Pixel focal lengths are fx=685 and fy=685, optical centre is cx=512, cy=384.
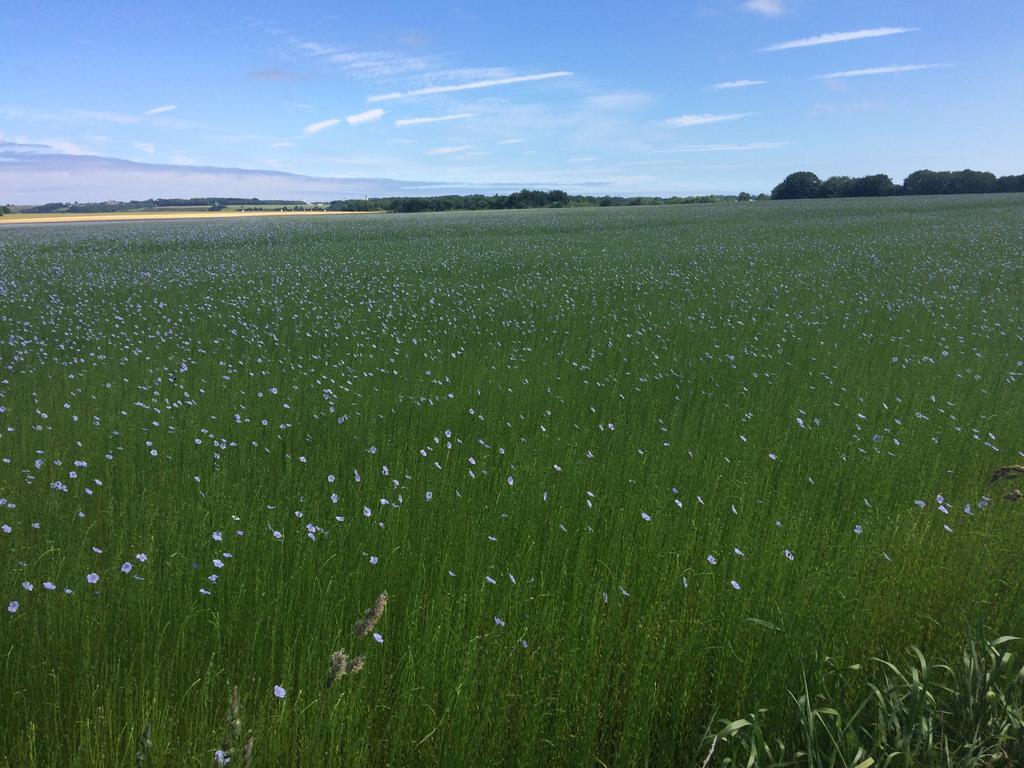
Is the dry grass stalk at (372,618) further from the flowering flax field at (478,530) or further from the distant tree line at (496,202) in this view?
the distant tree line at (496,202)

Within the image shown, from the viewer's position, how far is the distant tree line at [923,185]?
93062mm

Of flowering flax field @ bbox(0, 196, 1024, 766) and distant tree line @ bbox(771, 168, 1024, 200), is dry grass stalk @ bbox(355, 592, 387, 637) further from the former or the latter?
distant tree line @ bbox(771, 168, 1024, 200)

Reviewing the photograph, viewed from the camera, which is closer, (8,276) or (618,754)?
(618,754)

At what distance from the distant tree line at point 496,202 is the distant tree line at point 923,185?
13.5 metres

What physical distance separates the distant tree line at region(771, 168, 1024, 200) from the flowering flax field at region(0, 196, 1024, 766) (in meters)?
98.4

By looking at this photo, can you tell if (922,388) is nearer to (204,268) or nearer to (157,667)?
(157,667)

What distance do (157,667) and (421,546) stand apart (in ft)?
4.65

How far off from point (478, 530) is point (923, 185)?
113 m

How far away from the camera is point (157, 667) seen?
2.62 metres

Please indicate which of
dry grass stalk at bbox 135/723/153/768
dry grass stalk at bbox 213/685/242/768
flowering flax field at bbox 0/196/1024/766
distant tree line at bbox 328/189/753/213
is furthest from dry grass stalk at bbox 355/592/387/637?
distant tree line at bbox 328/189/753/213

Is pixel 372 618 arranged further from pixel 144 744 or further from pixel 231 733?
pixel 144 744

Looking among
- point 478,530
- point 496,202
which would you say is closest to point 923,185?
point 496,202

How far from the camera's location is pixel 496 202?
10444 cm

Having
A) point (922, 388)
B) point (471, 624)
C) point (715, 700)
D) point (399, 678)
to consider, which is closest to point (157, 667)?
point (399, 678)
